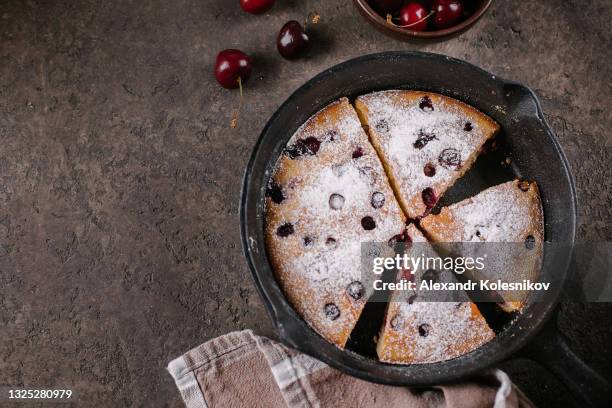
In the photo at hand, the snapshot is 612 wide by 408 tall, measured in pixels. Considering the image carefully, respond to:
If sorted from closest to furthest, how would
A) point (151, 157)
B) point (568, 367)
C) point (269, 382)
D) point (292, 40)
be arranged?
1. point (568, 367)
2. point (269, 382)
3. point (292, 40)
4. point (151, 157)


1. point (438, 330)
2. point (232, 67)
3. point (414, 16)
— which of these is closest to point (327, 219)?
point (438, 330)

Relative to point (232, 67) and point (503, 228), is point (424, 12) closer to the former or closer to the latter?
point (232, 67)

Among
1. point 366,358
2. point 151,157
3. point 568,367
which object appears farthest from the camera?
point 151,157

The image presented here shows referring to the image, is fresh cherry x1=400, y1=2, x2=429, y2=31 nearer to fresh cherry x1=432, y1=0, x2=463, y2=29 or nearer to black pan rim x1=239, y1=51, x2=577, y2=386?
fresh cherry x1=432, y1=0, x2=463, y2=29

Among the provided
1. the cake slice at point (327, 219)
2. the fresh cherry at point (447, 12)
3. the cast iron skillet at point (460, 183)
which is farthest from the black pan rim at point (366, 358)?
the fresh cherry at point (447, 12)

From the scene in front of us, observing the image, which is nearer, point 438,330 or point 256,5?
point 438,330

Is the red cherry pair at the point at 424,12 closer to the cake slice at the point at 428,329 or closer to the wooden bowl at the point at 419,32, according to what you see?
the wooden bowl at the point at 419,32
